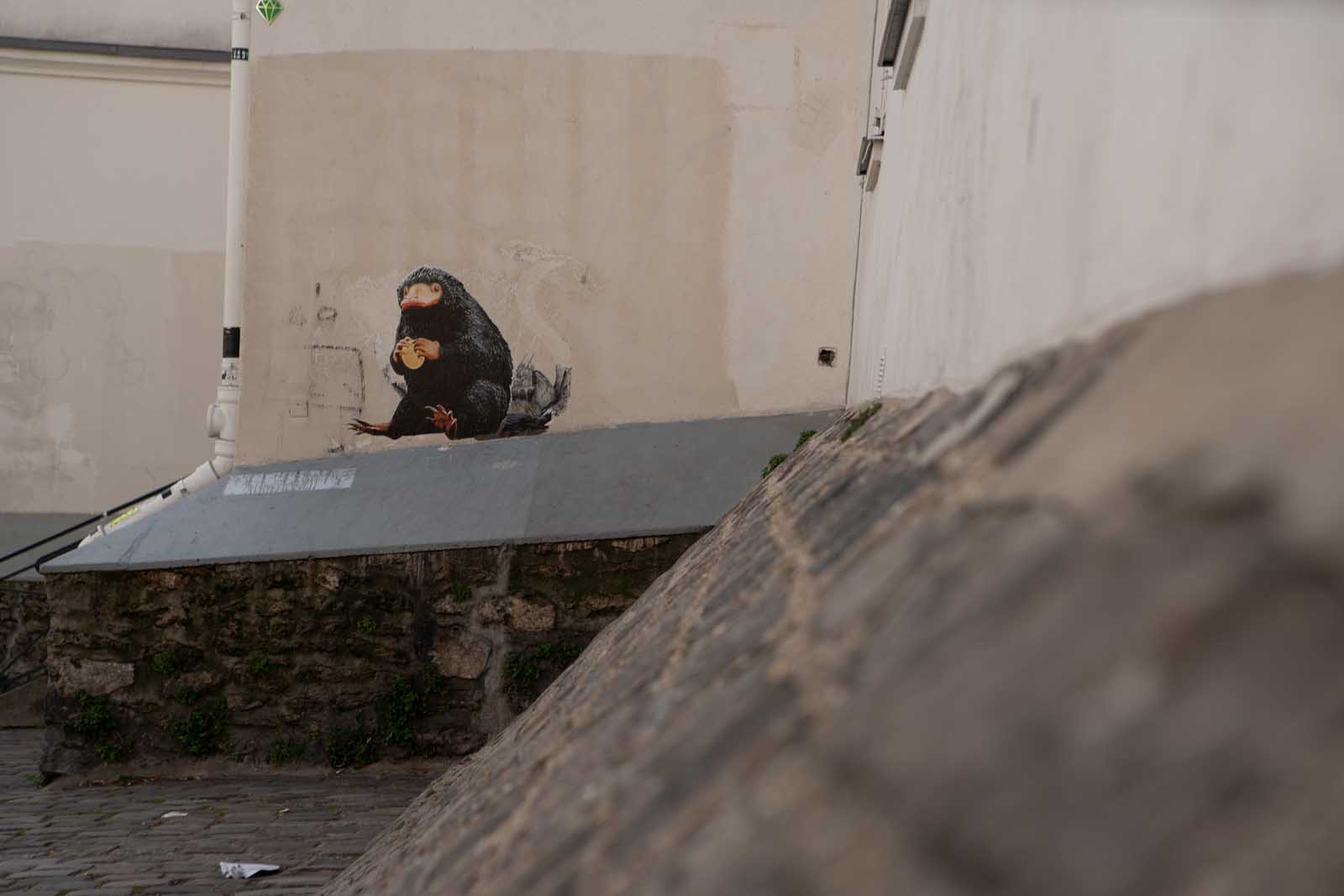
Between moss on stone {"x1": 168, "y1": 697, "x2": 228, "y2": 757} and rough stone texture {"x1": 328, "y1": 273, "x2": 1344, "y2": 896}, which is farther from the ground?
rough stone texture {"x1": 328, "y1": 273, "x2": 1344, "y2": 896}

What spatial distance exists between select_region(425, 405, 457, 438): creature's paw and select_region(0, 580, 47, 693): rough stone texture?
4908 millimetres

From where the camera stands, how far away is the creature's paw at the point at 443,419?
7.47 m

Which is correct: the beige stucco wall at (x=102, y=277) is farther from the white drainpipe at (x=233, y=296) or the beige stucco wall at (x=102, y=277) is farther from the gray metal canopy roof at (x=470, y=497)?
the gray metal canopy roof at (x=470, y=497)

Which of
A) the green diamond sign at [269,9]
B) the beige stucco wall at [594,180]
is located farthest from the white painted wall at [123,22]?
the beige stucco wall at [594,180]

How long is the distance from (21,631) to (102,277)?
3.26 metres

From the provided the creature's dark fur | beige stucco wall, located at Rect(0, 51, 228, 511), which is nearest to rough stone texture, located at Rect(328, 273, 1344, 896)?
the creature's dark fur

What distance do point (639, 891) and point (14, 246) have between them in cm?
1206

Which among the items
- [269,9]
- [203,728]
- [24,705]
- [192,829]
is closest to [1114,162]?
[192,829]

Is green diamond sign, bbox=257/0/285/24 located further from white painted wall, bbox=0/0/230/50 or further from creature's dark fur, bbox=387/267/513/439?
white painted wall, bbox=0/0/230/50

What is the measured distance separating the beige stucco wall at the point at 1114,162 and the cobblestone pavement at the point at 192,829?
343 cm

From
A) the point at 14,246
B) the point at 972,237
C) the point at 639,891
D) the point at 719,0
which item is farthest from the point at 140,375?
the point at 639,891

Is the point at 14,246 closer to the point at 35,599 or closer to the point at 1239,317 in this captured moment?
the point at 35,599

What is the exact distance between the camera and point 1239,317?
3.23 ft

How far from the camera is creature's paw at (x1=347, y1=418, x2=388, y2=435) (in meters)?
7.51
